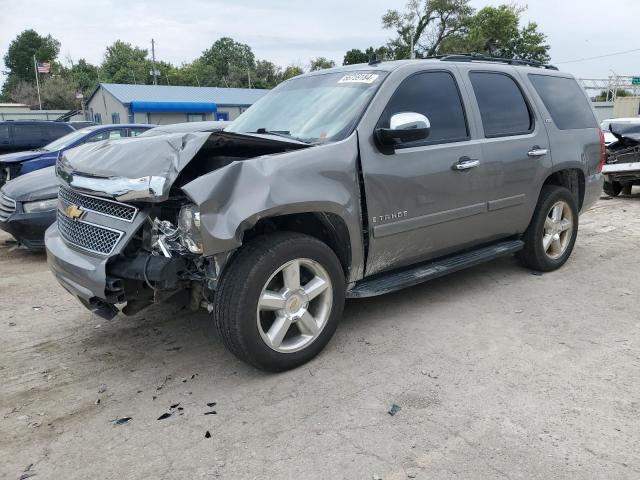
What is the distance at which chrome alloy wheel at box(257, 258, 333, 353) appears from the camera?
3.15 metres

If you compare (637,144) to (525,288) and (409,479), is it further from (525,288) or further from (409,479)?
(409,479)

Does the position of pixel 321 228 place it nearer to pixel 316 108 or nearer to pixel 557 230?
pixel 316 108

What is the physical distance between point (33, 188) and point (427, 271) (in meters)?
4.65

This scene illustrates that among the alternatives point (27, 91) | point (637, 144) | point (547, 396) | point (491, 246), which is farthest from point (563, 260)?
point (27, 91)

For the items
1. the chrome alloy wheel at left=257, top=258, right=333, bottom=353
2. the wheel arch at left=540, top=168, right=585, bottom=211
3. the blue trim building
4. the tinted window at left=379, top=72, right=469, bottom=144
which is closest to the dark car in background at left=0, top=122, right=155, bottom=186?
the tinted window at left=379, top=72, right=469, bottom=144

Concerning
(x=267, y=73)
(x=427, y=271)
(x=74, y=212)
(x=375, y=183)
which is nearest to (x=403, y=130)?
(x=375, y=183)

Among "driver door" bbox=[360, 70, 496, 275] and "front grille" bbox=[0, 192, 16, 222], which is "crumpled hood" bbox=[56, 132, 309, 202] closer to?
"driver door" bbox=[360, 70, 496, 275]

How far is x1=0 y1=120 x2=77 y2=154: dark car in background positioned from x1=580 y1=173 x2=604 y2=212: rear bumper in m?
12.3

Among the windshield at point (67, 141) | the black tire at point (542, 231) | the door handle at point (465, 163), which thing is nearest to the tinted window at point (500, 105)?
the door handle at point (465, 163)

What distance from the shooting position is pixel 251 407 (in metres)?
2.93

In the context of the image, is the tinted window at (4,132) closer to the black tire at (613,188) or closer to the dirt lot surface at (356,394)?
the dirt lot surface at (356,394)

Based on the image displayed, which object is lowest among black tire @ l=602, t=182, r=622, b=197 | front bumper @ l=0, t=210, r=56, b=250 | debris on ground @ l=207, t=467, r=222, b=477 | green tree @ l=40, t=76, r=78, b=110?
debris on ground @ l=207, t=467, r=222, b=477

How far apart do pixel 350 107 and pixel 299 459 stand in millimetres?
2342

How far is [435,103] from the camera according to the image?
4.03 metres
